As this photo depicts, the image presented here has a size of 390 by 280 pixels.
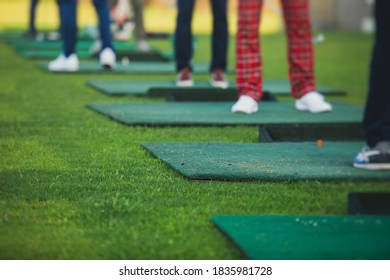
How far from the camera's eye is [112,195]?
A: 13.8 ft

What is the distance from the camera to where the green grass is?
3475mm

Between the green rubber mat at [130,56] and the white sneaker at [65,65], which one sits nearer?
the white sneaker at [65,65]

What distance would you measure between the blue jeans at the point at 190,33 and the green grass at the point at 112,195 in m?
2.14

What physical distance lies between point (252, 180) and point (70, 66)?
19.9 ft

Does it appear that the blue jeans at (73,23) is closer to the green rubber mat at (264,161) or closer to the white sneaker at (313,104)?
the white sneaker at (313,104)

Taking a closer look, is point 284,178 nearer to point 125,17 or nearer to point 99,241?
point 99,241

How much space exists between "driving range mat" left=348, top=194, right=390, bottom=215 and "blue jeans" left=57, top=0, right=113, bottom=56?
21.4 ft

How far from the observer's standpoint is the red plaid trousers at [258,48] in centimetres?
703

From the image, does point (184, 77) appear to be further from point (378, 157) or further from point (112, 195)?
point (112, 195)

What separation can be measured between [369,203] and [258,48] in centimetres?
331

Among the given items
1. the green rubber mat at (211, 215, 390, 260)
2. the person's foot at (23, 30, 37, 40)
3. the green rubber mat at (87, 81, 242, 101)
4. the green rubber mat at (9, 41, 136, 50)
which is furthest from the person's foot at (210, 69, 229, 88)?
the person's foot at (23, 30, 37, 40)

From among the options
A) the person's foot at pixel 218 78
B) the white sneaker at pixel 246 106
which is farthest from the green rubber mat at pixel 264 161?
the person's foot at pixel 218 78

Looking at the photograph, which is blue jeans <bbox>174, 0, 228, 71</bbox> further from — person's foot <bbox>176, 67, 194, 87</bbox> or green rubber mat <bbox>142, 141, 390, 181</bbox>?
green rubber mat <bbox>142, 141, 390, 181</bbox>
